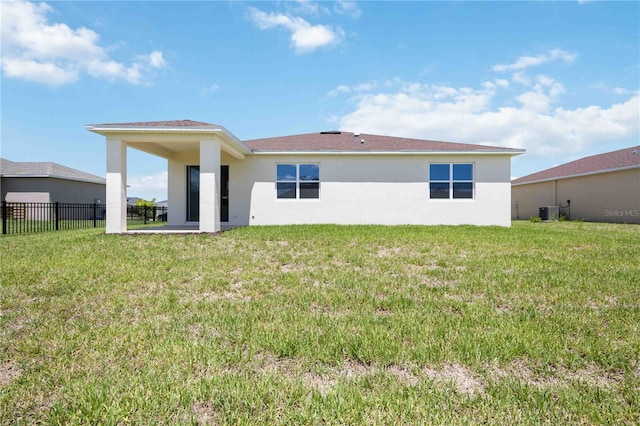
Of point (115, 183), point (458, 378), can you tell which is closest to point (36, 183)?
point (115, 183)

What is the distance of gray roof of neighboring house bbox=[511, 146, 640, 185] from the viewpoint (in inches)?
715

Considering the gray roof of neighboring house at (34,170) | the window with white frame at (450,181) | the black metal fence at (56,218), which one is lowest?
the black metal fence at (56,218)

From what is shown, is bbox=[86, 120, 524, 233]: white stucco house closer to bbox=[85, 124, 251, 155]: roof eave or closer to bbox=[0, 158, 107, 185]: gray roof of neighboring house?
bbox=[85, 124, 251, 155]: roof eave

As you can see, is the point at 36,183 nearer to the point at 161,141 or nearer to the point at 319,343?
the point at 161,141

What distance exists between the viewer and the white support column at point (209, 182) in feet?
33.4

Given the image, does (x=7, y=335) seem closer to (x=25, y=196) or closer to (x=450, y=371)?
(x=450, y=371)

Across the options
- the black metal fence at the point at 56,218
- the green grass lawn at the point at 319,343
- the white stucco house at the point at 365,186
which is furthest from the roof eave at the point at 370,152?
the black metal fence at the point at 56,218

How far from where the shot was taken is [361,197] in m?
13.2

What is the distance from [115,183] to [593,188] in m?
25.3

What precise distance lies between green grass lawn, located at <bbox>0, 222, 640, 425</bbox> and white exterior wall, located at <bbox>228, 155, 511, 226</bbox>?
7.20 m

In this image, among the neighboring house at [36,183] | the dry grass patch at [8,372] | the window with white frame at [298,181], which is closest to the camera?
the dry grass patch at [8,372]

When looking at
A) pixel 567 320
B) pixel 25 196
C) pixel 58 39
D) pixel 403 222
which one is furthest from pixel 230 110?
pixel 25 196

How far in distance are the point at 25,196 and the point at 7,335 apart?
26.7m

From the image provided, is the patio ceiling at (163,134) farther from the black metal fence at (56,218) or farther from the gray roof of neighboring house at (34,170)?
the gray roof of neighboring house at (34,170)
